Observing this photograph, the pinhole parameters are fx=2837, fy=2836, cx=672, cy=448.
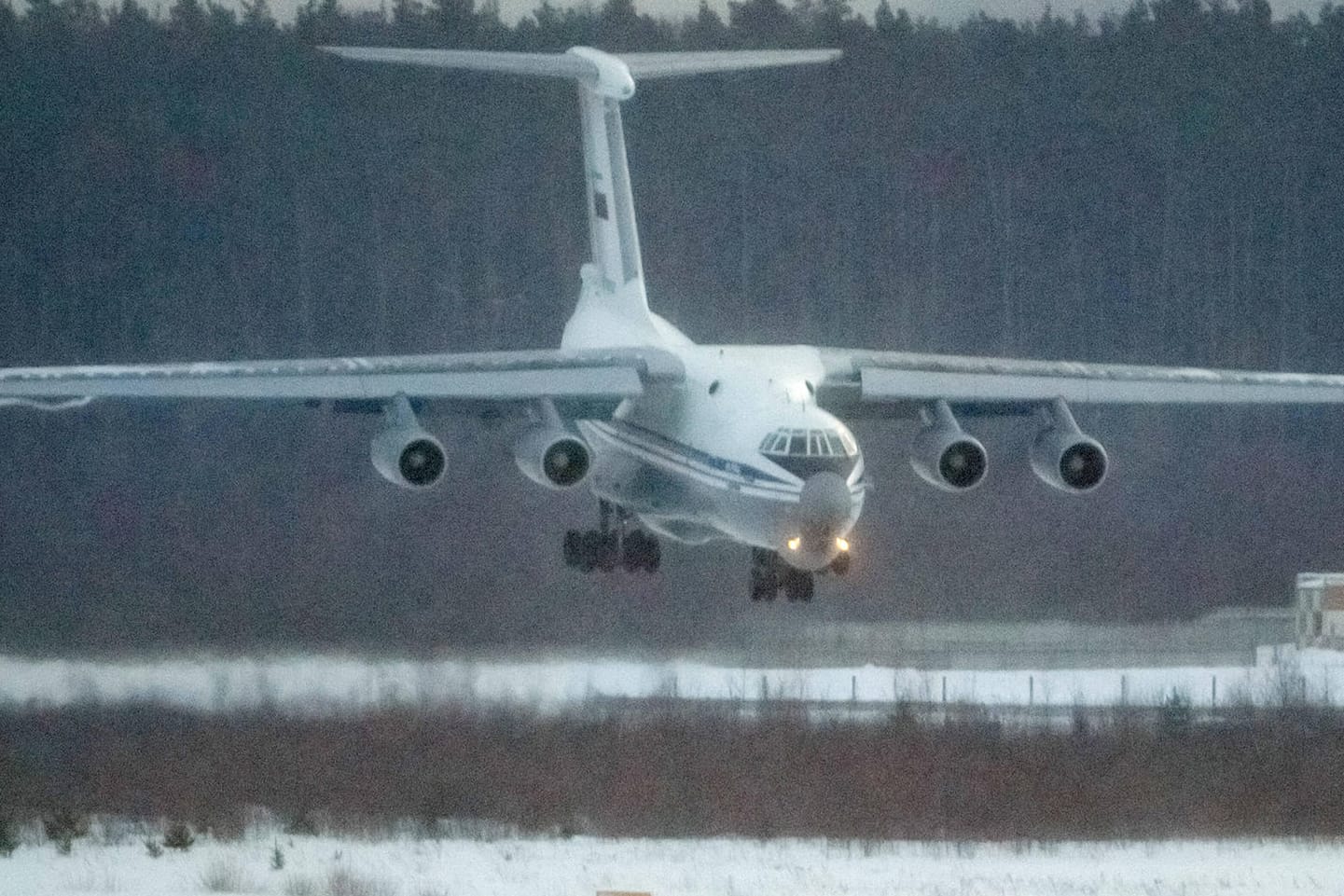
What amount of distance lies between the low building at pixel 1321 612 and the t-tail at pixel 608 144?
33.9 ft

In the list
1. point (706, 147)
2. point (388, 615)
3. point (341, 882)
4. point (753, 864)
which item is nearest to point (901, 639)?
point (388, 615)

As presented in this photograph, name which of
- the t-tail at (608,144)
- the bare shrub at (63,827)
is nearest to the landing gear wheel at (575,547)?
the t-tail at (608,144)

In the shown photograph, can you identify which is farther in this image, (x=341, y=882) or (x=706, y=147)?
(x=706, y=147)

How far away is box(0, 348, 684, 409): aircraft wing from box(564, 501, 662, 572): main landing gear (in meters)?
2.26

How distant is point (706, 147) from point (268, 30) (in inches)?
334

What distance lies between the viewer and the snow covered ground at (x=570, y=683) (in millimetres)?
27766

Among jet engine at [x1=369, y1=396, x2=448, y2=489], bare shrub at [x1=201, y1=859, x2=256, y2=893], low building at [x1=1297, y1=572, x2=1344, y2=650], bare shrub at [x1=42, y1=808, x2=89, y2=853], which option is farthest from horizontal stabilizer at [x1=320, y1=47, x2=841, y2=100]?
low building at [x1=1297, y1=572, x2=1344, y2=650]

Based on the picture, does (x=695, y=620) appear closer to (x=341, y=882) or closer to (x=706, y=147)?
(x=341, y=882)

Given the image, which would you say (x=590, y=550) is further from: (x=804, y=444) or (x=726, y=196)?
(x=726, y=196)

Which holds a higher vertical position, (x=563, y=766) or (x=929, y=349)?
(x=929, y=349)

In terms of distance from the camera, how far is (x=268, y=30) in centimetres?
5275

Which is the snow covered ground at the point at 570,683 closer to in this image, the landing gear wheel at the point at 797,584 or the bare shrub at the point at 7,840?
the landing gear wheel at the point at 797,584

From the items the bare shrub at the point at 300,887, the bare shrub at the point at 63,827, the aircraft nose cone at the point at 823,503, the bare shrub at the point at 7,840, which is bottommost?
the bare shrub at the point at 300,887

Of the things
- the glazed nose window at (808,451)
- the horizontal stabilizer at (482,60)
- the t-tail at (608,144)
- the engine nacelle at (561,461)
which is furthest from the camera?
the t-tail at (608,144)
